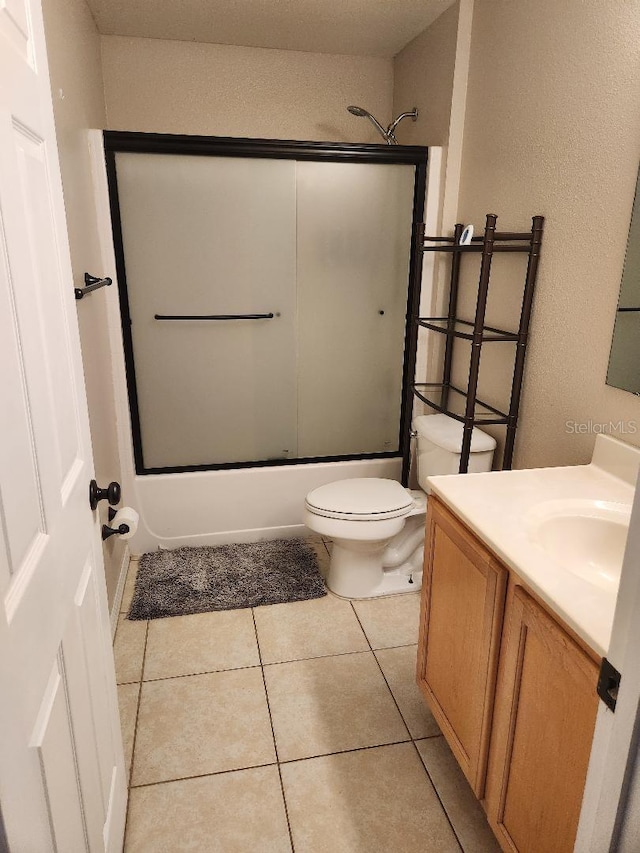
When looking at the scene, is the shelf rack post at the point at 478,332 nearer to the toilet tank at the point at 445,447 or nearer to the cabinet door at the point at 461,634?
the toilet tank at the point at 445,447

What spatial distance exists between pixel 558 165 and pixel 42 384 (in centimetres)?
169

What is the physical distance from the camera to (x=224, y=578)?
2.55m

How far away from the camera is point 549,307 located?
75.5 inches

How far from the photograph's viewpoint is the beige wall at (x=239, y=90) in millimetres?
2777

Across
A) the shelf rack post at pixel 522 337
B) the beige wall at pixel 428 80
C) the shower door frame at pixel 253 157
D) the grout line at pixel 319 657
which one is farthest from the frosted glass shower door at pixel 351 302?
the grout line at pixel 319 657

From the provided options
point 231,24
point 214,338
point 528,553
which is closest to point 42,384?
point 528,553

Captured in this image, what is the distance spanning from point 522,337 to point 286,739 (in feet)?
4.96

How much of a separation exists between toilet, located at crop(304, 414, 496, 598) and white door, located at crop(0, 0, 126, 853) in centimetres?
120

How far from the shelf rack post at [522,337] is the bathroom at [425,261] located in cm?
3

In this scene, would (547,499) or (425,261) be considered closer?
(547,499)

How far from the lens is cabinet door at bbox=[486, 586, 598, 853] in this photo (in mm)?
997

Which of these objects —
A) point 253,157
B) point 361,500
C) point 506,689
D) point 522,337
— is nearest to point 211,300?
point 253,157

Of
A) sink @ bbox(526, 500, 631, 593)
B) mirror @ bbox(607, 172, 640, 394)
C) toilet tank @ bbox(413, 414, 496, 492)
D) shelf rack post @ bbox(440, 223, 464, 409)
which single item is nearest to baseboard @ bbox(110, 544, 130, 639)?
toilet tank @ bbox(413, 414, 496, 492)

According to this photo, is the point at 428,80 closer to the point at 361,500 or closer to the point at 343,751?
the point at 361,500
